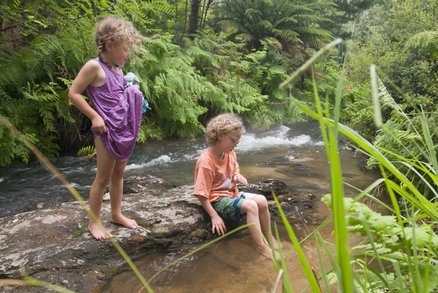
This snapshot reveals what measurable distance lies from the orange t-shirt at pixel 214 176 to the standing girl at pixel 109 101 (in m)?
0.56

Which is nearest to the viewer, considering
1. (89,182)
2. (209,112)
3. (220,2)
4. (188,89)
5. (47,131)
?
(89,182)

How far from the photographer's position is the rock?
2180 millimetres

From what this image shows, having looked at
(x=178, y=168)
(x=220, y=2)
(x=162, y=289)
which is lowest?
(x=178, y=168)

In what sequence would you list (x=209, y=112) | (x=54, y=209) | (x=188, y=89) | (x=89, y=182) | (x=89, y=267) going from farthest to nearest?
(x=209, y=112) → (x=188, y=89) → (x=89, y=182) → (x=54, y=209) → (x=89, y=267)

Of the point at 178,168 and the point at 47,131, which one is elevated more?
the point at 47,131

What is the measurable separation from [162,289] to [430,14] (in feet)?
18.1

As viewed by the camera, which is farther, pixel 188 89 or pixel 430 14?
pixel 188 89

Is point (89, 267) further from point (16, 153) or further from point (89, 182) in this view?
point (16, 153)

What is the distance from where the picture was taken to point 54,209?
2.86 meters

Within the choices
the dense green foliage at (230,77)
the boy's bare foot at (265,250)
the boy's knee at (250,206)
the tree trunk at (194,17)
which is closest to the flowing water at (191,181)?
the boy's bare foot at (265,250)

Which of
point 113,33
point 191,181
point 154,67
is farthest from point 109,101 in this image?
point 154,67

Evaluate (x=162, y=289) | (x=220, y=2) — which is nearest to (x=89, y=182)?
(x=162, y=289)

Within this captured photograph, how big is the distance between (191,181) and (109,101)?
2.41 m

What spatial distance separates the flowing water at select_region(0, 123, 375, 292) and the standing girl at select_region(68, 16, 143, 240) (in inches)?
25.0
